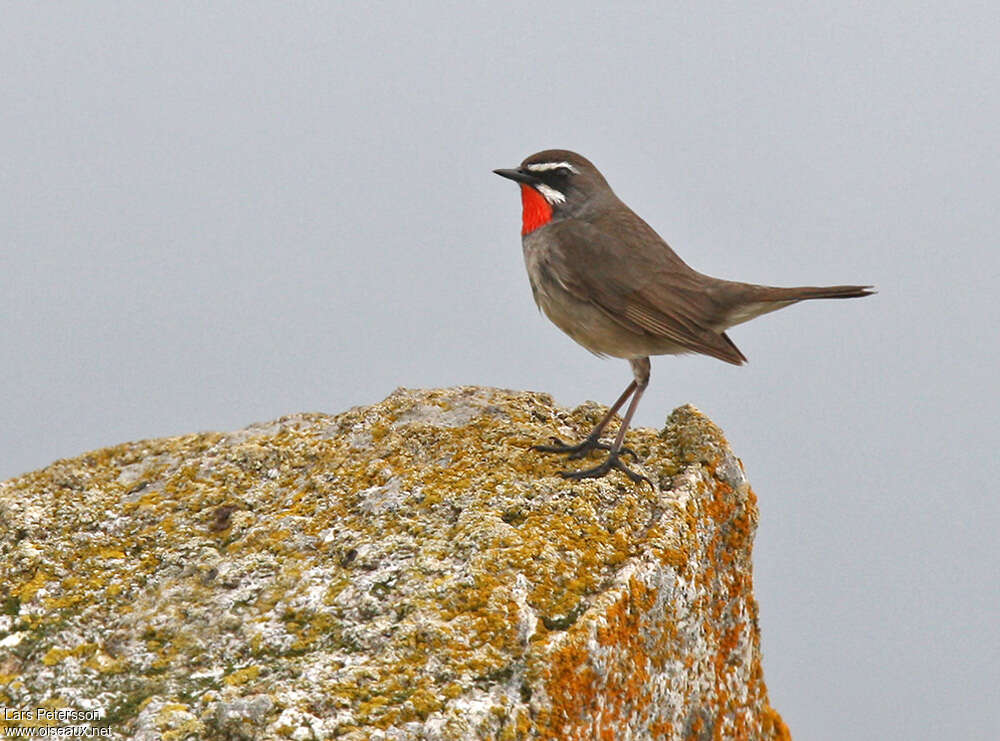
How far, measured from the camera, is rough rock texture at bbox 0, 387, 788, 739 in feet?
14.4

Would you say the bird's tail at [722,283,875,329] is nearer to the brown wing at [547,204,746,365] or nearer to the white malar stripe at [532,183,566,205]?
the brown wing at [547,204,746,365]

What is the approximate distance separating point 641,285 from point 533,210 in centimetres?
114

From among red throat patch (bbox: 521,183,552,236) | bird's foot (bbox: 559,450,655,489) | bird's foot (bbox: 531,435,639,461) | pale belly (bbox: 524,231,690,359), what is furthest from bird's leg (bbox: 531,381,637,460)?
red throat patch (bbox: 521,183,552,236)

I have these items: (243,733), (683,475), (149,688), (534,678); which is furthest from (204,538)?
(683,475)

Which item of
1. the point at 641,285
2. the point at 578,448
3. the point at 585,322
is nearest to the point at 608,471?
the point at 578,448

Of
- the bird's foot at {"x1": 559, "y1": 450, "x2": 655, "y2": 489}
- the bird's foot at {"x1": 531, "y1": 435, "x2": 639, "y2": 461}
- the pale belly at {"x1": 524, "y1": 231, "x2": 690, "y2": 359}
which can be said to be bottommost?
the bird's foot at {"x1": 559, "y1": 450, "x2": 655, "y2": 489}

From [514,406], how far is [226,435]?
175 centimetres

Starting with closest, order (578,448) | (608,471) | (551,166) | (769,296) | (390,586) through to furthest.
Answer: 1. (390,586)
2. (608,471)
3. (578,448)
4. (769,296)
5. (551,166)

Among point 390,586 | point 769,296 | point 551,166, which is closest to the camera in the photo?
point 390,586

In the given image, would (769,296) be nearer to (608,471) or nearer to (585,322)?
(585,322)

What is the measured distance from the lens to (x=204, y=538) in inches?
217

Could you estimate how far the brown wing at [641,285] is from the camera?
22.5 feet

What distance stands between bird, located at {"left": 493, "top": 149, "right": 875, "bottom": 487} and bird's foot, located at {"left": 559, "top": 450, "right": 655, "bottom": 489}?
16.9 inches

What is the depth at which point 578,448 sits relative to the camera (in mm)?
6238
